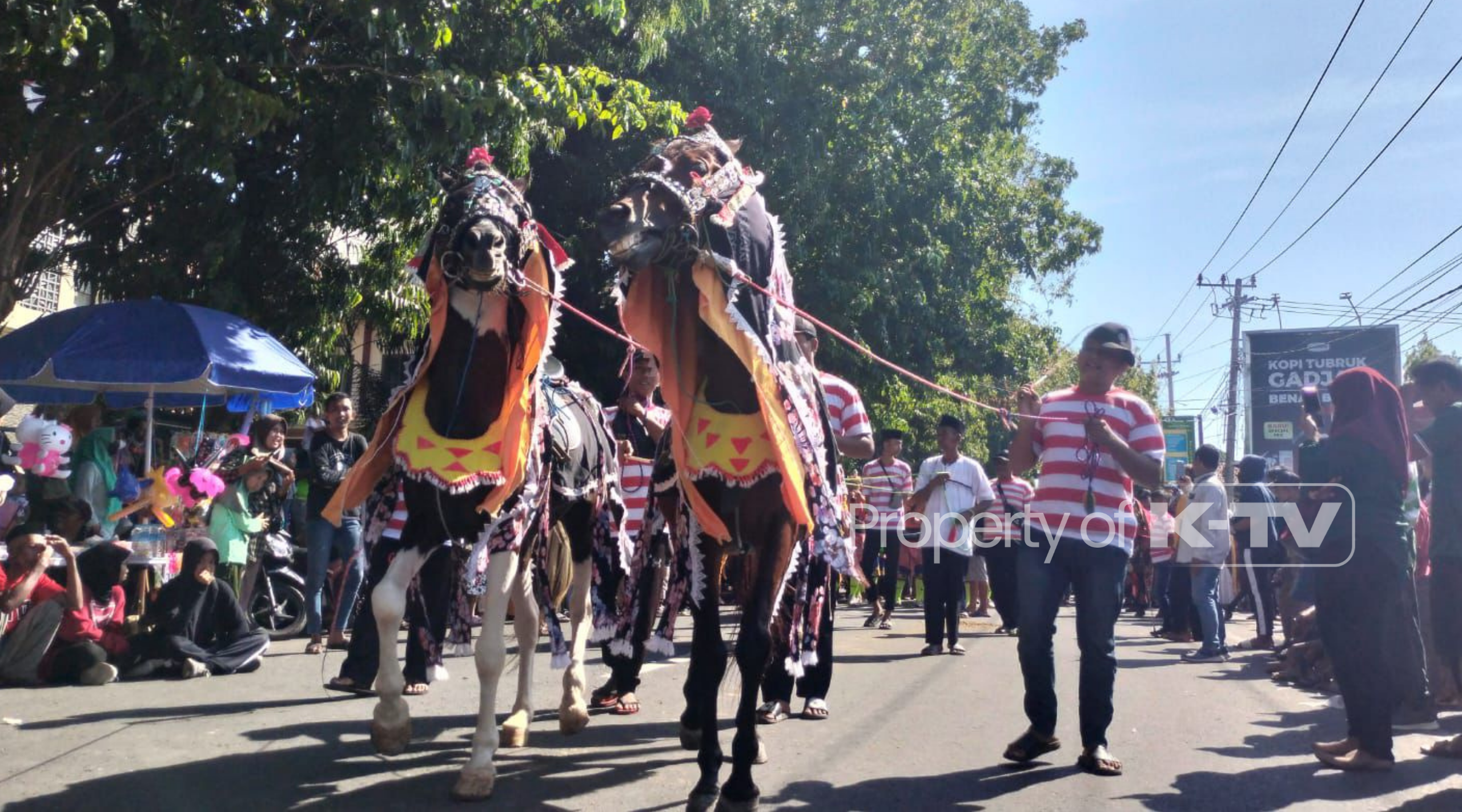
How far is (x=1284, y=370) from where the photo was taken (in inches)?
1758

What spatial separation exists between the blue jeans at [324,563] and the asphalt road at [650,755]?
2.98 feet

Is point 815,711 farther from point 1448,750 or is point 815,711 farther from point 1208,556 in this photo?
point 1208,556

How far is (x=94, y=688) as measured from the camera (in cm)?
756

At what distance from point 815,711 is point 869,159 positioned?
13.2 meters

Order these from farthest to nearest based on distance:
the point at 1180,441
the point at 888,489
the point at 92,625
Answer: the point at 1180,441 → the point at 888,489 → the point at 92,625

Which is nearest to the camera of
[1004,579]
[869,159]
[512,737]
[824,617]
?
[512,737]

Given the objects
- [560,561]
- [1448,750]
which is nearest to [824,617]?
[560,561]

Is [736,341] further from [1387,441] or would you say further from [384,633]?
[1387,441]

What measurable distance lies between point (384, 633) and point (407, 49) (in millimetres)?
7490

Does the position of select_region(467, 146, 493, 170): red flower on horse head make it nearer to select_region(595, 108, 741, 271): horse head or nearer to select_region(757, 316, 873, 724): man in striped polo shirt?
select_region(595, 108, 741, 271): horse head

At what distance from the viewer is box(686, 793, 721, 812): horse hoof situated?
4727mm

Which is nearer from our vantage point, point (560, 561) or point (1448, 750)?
point (1448, 750)

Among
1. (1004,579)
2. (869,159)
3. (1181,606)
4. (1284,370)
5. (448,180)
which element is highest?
(1284,370)

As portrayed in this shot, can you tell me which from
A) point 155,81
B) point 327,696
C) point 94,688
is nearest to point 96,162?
point 155,81
